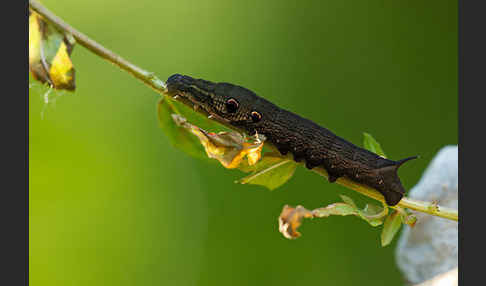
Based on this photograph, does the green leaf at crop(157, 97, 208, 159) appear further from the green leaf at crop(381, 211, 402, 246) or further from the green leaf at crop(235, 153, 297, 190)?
the green leaf at crop(381, 211, 402, 246)

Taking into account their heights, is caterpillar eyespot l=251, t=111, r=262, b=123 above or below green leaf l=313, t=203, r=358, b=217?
above

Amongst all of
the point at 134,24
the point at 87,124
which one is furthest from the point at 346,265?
the point at 134,24

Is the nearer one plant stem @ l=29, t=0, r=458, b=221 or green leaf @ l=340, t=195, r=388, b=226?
plant stem @ l=29, t=0, r=458, b=221

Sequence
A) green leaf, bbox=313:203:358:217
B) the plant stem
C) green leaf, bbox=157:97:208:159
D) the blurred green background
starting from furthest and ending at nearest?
the blurred green background
green leaf, bbox=157:97:208:159
green leaf, bbox=313:203:358:217
the plant stem

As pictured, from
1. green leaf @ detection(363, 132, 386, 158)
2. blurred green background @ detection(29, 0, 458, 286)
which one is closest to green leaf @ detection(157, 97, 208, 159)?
green leaf @ detection(363, 132, 386, 158)

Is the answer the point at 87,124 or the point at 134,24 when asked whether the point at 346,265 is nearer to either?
the point at 87,124

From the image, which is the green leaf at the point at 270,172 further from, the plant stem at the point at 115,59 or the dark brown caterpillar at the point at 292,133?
the plant stem at the point at 115,59
